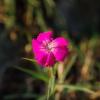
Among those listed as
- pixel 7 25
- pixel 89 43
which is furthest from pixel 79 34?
pixel 7 25

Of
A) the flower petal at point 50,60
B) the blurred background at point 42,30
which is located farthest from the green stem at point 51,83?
the blurred background at point 42,30

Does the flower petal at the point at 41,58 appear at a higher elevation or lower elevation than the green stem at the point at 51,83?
higher

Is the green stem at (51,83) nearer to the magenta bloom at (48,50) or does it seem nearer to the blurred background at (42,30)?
the magenta bloom at (48,50)

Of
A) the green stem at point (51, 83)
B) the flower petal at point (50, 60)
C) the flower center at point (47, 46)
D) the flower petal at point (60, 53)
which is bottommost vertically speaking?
the green stem at point (51, 83)

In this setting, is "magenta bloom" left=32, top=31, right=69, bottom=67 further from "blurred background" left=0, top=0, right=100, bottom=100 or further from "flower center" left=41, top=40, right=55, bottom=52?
"blurred background" left=0, top=0, right=100, bottom=100

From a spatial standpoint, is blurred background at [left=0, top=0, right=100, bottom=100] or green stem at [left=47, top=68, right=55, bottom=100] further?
blurred background at [left=0, top=0, right=100, bottom=100]

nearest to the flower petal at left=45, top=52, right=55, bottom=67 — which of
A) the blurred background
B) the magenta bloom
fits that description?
the magenta bloom
